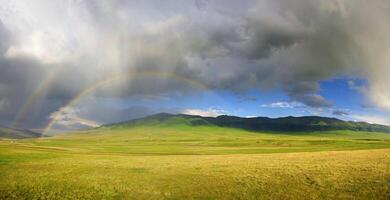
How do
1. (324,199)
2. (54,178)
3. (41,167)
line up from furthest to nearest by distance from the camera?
(41,167), (54,178), (324,199)

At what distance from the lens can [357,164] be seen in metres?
35.2

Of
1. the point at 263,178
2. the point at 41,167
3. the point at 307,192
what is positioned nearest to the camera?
the point at 307,192

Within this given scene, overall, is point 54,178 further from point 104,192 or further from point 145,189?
point 145,189

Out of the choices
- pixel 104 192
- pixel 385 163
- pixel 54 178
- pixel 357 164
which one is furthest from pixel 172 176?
pixel 385 163

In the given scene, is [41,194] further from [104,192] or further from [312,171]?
[312,171]

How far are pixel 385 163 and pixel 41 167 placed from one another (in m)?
43.4

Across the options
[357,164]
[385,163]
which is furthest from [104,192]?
[385,163]

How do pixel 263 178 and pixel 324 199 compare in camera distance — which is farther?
pixel 263 178

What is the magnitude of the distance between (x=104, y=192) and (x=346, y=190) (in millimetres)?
22387

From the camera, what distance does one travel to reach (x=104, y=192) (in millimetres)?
29062

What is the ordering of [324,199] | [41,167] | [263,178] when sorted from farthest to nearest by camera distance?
[41,167] → [263,178] → [324,199]

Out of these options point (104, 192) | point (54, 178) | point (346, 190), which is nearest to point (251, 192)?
point (346, 190)

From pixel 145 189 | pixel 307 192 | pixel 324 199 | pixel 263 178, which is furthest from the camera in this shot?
pixel 263 178

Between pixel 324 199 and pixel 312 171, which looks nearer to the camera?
pixel 324 199
